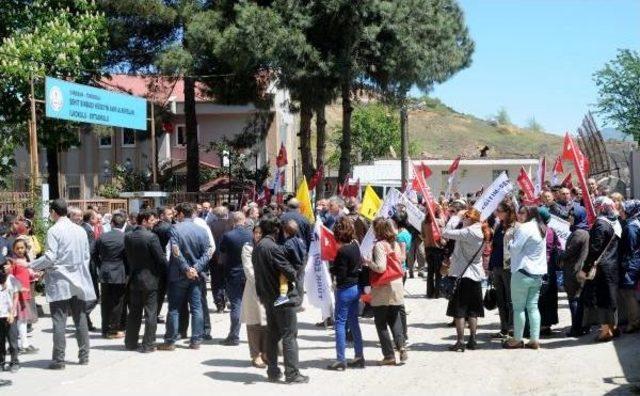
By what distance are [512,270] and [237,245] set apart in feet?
12.2

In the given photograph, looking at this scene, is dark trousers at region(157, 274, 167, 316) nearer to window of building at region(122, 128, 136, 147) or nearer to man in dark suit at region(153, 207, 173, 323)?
man in dark suit at region(153, 207, 173, 323)

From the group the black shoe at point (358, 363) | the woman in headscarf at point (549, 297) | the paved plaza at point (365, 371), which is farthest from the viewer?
the woman in headscarf at point (549, 297)

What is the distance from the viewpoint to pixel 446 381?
9273 mm

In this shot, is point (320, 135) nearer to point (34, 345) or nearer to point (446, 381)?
point (34, 345)

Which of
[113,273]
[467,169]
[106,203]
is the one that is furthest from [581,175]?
[467,169]

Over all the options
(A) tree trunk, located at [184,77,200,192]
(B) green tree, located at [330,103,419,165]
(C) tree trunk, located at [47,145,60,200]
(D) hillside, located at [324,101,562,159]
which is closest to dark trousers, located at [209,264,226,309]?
(A) tree trunk, located at [184,77,200,192]

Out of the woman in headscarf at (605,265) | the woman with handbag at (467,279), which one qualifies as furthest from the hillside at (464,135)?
the woman with handbag at (467,279)

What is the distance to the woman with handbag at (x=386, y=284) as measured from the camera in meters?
9.93

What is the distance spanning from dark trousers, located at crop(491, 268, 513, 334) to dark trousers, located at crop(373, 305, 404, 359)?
207 cm

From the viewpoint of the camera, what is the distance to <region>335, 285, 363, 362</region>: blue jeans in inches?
387

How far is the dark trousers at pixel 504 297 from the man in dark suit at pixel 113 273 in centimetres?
544

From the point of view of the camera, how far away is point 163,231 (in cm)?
1288

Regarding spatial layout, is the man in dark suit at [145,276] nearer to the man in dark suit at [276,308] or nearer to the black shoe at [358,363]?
the man in dark suit at [276,308]

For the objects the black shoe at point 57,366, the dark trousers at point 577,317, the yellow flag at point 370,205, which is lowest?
the black shoe at point 57,366
